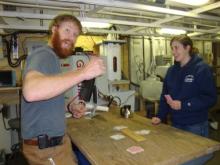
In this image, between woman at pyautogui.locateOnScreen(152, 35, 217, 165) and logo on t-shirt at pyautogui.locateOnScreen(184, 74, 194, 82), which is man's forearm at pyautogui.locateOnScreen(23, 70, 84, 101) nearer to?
woman at pyautogui.locateOnScreen(152, 35, 217, 165)

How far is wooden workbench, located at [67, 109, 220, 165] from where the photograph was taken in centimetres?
131

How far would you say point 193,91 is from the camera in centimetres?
209

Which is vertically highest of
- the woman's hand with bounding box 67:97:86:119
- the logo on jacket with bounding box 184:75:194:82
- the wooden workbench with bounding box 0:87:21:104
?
the logo on jacket with bounding box 184:75:194:82

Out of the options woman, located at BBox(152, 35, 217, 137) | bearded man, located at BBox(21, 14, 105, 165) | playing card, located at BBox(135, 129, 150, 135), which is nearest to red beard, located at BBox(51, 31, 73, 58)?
bearded man, located at BBox(21, 14, 105, 165)

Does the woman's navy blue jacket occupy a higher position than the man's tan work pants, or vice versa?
the woman's navy blue jacket

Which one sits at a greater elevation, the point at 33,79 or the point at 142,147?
the point at 33,79

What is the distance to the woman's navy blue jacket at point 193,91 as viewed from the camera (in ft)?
6.65

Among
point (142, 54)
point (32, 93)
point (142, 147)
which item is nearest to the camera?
point (32, 93)

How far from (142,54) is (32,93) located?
4.10 m

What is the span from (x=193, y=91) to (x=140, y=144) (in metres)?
0.86

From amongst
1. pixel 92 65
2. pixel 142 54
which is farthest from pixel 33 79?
pixel 142 54

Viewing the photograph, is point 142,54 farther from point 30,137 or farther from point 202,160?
point 30,137

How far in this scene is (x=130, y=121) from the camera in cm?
216

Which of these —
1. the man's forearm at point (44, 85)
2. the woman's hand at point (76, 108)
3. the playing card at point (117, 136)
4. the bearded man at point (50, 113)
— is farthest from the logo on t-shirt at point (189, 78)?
the man's forearm at point (44, 85)
